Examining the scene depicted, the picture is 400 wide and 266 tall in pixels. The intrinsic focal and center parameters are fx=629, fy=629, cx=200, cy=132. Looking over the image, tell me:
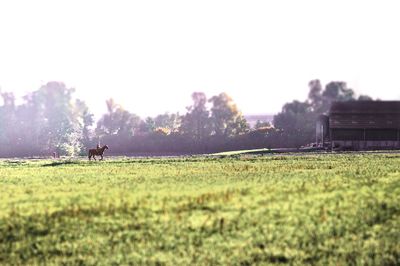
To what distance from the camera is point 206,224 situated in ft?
88.3

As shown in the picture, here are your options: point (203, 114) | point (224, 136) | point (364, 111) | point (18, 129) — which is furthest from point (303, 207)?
point (18, 129)

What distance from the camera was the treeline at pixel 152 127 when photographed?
4035 inches

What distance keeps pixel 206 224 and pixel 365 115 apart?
204ft

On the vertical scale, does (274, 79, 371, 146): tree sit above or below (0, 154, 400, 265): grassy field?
above

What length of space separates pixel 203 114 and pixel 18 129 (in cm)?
3401

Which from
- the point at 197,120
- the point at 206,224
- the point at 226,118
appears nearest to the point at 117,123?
the point at 197,120

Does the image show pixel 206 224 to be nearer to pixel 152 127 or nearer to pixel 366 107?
pixel 366 107

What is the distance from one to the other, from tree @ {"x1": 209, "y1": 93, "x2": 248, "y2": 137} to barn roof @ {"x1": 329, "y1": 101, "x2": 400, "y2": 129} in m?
23.4

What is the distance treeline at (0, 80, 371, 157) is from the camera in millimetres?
102500

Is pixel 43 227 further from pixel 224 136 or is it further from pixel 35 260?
pixel 224 136

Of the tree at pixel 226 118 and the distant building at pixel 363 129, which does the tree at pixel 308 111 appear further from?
the distant building at pixel 363 129

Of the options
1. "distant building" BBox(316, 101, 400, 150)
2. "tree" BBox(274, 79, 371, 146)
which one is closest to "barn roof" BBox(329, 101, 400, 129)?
"distant building" BBox(316, 101, 400, 150)

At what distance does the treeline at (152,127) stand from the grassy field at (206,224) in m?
66.8

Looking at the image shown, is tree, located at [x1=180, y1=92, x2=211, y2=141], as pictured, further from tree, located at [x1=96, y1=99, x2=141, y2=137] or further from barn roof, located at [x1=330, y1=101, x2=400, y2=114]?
barn roof, located at [x1=330, y1=101, x2=400, y2=114]
